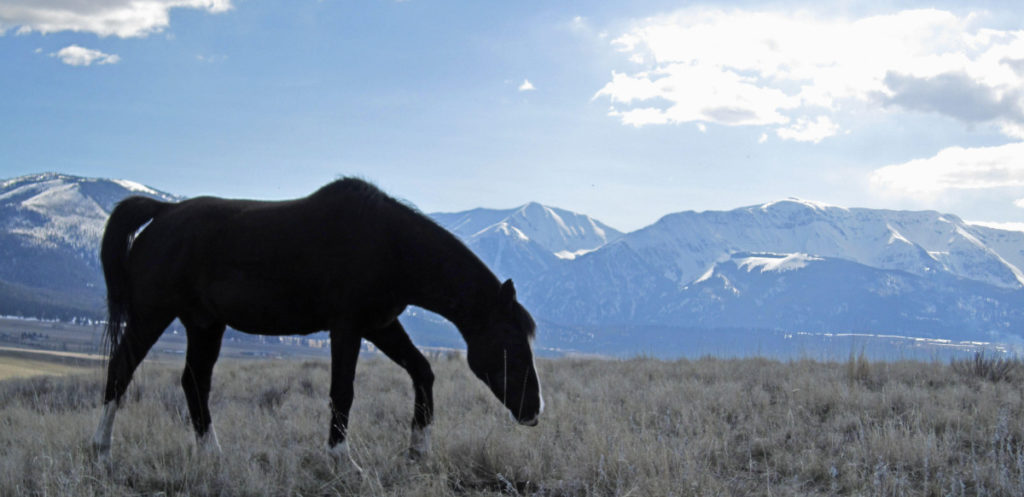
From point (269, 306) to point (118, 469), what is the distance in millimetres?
1679

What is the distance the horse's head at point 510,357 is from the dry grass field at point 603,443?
13.0 inches

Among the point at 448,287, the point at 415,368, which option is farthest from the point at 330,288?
the point at 415,368

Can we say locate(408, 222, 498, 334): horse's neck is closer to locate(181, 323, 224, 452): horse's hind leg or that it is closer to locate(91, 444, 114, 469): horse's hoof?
locate(181, 323, 224, 452): horse's hind leg

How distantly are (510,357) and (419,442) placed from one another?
1058 millimetres

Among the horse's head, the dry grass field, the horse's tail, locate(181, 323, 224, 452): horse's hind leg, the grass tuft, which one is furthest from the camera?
the grass tuft

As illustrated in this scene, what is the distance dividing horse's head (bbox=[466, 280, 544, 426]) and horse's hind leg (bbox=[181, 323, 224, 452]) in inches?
97.8

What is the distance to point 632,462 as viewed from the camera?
529cm

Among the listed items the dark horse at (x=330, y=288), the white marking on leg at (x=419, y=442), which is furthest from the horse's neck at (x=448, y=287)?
the white marking on leg at (x=419, y=442)

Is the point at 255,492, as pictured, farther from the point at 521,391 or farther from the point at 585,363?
the point at 585,363

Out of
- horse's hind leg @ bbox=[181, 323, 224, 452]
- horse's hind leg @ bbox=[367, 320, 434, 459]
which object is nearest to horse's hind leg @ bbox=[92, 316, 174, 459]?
horse's hind leg @ bbox=[181, 323, 224, 452]

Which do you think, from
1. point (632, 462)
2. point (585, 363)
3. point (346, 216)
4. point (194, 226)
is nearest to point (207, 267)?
point (194, 226)

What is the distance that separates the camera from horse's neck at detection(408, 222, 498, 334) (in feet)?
19.7

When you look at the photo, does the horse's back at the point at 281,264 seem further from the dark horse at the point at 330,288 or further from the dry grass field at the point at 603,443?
the dry grass field at the point at 603,443

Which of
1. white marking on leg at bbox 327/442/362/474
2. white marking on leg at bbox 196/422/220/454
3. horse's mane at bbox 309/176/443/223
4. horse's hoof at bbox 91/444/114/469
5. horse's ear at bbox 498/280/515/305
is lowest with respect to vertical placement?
horse's hoof at bbox 91/444/114/469
